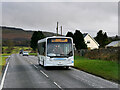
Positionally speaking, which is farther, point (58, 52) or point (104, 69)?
point (58, 52)

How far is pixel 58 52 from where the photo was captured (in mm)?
20844

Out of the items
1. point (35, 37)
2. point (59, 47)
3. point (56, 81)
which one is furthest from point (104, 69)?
point (35, 37)

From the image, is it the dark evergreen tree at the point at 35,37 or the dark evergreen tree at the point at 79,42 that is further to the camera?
the dark evergreen tree at the point at 35,37

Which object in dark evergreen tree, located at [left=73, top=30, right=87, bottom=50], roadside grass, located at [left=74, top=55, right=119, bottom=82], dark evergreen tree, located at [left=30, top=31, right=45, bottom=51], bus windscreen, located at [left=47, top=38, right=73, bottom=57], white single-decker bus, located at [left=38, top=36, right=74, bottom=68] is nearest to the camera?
roadside grass, located at [left=74, top=55, right=119, bottom=82]

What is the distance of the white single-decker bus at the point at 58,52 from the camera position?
20625 millimetres

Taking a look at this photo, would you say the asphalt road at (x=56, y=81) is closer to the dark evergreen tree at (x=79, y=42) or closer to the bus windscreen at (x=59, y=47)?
the bus windscreen at (x=59, y=47)

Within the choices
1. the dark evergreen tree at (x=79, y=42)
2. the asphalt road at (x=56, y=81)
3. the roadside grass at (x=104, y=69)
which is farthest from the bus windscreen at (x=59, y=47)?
the dark evergreen tree at (x=79, y=42)

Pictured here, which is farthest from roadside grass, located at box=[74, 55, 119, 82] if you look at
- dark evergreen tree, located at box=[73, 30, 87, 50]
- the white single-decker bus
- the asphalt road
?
dark evergreen tree, located at box=[73, 30, 87, 50]

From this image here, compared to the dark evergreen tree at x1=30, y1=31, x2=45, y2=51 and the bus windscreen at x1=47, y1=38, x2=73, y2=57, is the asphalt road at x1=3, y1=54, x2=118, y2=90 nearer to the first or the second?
the bus windscreen at x1=47, y1=38, x2=73, y2=57

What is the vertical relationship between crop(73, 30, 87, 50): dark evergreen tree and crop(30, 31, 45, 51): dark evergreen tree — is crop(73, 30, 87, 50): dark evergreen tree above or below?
below

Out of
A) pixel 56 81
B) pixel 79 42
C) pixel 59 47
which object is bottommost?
pixel 56 81

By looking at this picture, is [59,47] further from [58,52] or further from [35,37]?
[35,37]

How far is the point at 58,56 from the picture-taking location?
67.9 ft

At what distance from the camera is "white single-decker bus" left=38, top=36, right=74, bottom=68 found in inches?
812
